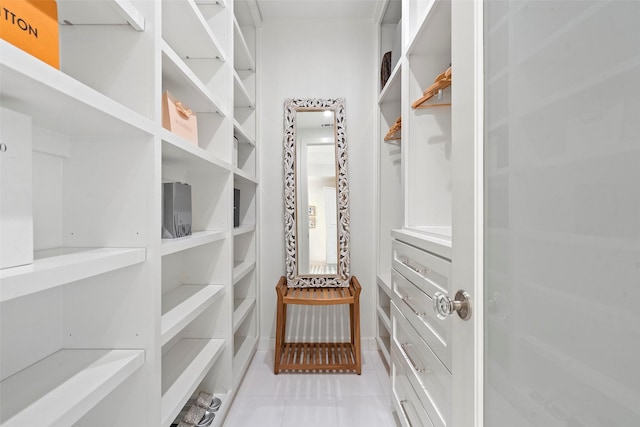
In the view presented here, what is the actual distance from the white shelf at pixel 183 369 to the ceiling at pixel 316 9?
7.47ft

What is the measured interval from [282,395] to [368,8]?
2.74m

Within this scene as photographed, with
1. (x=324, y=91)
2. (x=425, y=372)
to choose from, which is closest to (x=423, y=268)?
(x=425, y=372)

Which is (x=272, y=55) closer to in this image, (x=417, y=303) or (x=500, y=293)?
(x=417, y=303)

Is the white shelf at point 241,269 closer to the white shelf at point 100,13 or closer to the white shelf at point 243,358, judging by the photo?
the white shelf at point 243,358

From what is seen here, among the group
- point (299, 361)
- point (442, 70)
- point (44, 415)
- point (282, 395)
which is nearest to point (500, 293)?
point (44, 415)

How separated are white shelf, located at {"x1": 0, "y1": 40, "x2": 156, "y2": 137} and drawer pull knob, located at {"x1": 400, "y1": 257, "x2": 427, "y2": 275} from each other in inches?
40.0

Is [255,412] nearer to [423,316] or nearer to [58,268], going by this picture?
[423,316]

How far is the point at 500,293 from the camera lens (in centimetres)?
61

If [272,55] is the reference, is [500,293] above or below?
below

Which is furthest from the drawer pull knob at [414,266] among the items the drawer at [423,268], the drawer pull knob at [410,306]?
the drawer pull knob at [410,306]

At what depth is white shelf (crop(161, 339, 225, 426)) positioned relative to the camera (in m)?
1.14

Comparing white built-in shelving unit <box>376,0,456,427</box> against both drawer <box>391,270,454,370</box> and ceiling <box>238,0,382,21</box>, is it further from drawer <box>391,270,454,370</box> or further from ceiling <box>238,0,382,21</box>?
ceiling <box>238,0,382,21</box>

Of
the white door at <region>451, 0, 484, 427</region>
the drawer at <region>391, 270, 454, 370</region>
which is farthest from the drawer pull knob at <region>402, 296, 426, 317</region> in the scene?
→ the white door at <region>451, 0, 484, 427</region>

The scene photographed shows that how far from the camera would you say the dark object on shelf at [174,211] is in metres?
1.26
